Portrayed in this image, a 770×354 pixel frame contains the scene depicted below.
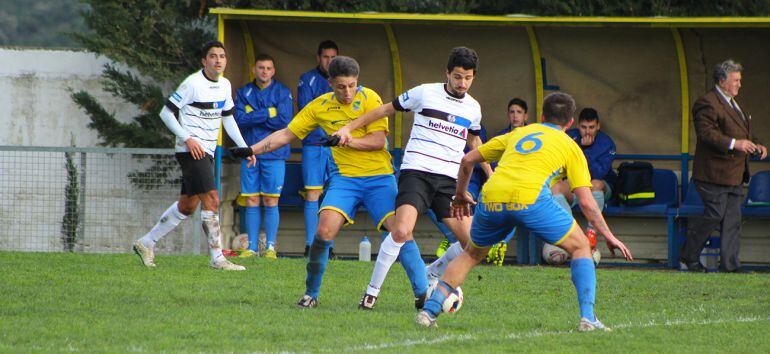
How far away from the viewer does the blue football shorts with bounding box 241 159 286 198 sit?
14.1 m

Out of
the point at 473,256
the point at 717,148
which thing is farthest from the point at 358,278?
the point at 717,148

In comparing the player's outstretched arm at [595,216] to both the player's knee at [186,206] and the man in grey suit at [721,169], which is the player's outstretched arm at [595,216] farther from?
the man in grey suit at [721,169]

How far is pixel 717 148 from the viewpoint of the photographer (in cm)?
1337

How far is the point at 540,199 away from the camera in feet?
26.2

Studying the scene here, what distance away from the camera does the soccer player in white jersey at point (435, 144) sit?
30.5 feet

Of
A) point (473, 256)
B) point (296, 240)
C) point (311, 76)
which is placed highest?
point (311, 76)

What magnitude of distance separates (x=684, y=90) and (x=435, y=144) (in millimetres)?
6434

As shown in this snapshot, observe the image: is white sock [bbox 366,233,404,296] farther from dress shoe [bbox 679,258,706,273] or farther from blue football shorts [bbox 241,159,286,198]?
dress shoe [bbox 679,258,706,273]

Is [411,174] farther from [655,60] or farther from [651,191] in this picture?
[655,60]

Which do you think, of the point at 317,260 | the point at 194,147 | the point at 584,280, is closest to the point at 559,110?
the point at 584,280

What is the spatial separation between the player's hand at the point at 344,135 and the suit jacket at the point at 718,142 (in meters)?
5.61

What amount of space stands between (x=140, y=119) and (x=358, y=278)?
524 cm

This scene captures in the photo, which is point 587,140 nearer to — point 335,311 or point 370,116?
point 370,116

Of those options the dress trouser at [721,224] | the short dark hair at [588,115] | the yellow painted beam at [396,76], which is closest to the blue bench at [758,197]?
the dress trouser at [721,224]
